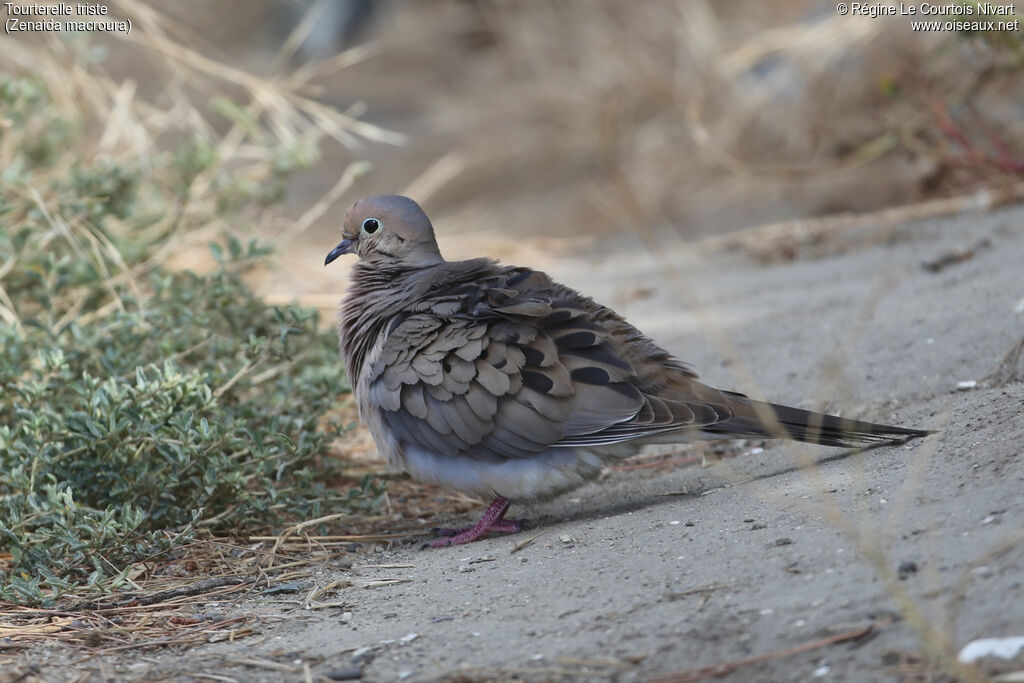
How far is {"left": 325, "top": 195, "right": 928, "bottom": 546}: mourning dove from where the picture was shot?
3170mm

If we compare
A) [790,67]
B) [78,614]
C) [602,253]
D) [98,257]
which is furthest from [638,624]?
[790,67]

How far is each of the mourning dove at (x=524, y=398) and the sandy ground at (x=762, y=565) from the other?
164mm

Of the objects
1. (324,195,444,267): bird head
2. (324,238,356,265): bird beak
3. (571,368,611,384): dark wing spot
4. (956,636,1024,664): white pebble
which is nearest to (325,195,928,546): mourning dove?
(571,368,611,384): dark wing spot

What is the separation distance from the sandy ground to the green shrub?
1.52ft

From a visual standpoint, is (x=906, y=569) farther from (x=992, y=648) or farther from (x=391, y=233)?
(x=391, y=233)

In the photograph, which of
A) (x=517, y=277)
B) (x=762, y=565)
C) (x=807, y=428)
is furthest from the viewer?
(x=517, y=277)

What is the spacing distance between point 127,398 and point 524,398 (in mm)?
1201

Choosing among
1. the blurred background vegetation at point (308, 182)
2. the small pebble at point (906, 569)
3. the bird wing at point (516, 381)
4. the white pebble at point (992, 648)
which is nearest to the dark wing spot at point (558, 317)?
the bird wing at point (516, 381)

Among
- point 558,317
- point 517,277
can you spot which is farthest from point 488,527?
point 517,277

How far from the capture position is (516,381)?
3.21 metres

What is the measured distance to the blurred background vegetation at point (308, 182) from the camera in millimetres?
3314

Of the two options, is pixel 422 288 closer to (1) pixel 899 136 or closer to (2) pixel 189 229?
(2) pixel 189 229

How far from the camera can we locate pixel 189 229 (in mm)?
5363

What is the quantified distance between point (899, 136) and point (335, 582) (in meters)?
4.51
